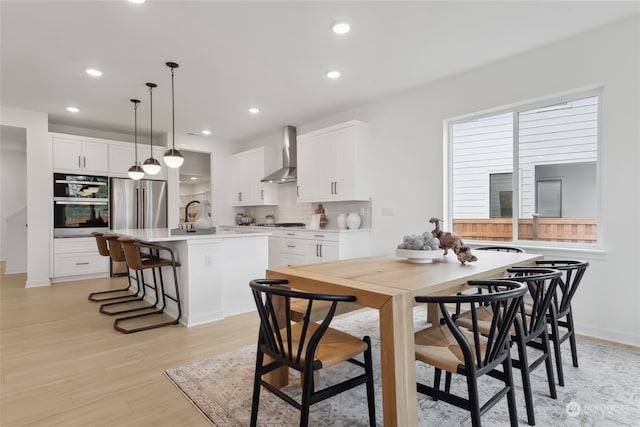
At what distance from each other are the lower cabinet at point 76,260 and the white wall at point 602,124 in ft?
17.6

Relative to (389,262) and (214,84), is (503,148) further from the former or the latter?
(214,84)

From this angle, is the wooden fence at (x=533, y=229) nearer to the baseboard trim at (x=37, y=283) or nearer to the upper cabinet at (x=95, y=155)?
the upper cabinet at (x=95, y=155)

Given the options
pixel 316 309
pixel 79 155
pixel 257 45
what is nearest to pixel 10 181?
pixel 79 155

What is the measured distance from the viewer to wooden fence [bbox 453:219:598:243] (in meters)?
3.16

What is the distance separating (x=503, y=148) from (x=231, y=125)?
4.40m

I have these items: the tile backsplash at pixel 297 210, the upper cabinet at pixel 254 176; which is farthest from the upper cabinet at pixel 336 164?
the upper cabinet at pixel 254 176

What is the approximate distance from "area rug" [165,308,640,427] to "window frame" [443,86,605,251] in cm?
105

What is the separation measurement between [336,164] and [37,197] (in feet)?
15.2

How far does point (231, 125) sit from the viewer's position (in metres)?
6.14

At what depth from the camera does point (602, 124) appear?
2.98 meters

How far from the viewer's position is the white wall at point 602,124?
9.23 feet

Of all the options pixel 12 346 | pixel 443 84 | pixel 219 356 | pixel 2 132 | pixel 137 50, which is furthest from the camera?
pixel 2 132

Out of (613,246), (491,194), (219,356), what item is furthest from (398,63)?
(219,356)

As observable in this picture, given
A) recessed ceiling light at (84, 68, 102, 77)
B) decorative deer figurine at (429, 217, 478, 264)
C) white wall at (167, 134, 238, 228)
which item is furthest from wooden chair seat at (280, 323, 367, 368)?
white wall at (167, 134, 238, 228)
